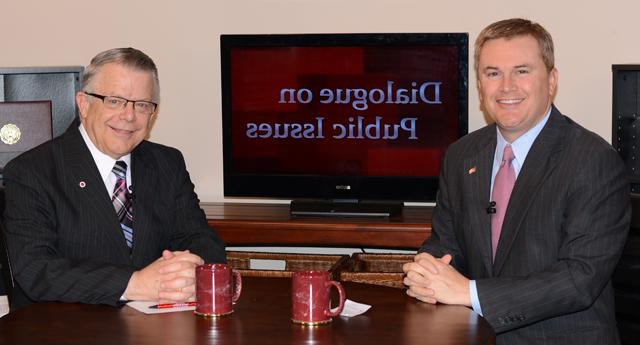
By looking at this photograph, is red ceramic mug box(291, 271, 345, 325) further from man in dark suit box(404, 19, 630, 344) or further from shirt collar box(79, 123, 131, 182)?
shirt collar box(79, 123, 131, 182)

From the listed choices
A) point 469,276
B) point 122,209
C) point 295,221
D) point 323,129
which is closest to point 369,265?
point 295,221

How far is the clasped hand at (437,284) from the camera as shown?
7.92 ft

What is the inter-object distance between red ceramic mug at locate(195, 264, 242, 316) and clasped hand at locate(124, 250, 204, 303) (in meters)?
0.12

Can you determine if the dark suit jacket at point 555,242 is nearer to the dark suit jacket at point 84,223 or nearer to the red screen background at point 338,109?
the dark suit jacket at point 84,223

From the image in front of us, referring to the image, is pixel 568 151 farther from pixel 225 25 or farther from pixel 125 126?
pixel 225 25

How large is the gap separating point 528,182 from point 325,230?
4.75ft

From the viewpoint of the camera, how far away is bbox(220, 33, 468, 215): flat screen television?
13.4 feet

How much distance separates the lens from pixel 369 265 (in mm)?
3971

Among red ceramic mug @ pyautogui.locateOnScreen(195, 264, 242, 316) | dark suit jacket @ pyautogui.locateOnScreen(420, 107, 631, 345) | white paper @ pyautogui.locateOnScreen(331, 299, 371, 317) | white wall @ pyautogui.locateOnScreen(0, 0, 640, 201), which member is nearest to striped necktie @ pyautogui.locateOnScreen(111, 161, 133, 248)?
red ceramic mug @ pyautogui.locateOnScreen(195, 264, 242, 316)

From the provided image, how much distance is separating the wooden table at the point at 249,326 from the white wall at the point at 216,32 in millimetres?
2125

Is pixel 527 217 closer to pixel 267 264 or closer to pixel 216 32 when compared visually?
pixel 267 264

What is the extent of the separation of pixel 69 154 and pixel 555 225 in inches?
53.6

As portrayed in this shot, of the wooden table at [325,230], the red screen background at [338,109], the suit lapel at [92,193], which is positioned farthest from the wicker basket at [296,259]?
the suit lapel at [92,193]

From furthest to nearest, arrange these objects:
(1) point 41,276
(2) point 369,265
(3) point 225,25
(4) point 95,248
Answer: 1. (3) point 225,25
2. (2) point 369,265
3. (4) point 95,248
4. (1) point 41,276
